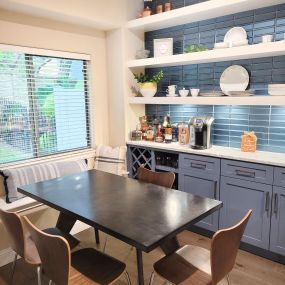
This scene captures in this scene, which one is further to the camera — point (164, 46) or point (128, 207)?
point (164, 46)

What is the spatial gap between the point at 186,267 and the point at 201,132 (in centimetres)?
156

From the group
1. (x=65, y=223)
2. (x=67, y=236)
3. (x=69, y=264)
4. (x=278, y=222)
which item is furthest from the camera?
(x=278, y=222)

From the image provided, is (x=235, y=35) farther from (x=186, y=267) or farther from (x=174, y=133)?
(x=186, y=267)

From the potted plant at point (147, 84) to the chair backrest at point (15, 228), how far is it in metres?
2.19

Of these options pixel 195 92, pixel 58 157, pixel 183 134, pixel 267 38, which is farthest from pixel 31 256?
pixel 267 38

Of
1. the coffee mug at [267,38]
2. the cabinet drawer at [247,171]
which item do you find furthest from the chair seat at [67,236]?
the coffee mug at [267,38]

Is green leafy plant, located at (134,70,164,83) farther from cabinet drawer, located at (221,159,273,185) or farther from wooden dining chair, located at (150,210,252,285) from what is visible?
wooden dining chair, located at (150,210,252,285)

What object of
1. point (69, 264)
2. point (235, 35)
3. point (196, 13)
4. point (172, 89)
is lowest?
point (69, 264)

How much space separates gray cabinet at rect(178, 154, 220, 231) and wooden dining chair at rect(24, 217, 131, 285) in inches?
55.6

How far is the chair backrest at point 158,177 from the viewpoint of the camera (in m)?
2.39

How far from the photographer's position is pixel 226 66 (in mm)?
3061

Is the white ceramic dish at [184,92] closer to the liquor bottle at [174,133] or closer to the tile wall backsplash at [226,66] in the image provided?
the tile wall backsplash at [226,66]

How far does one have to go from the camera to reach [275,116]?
9.16 ft

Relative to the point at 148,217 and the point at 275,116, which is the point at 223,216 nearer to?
the point at 275,116
